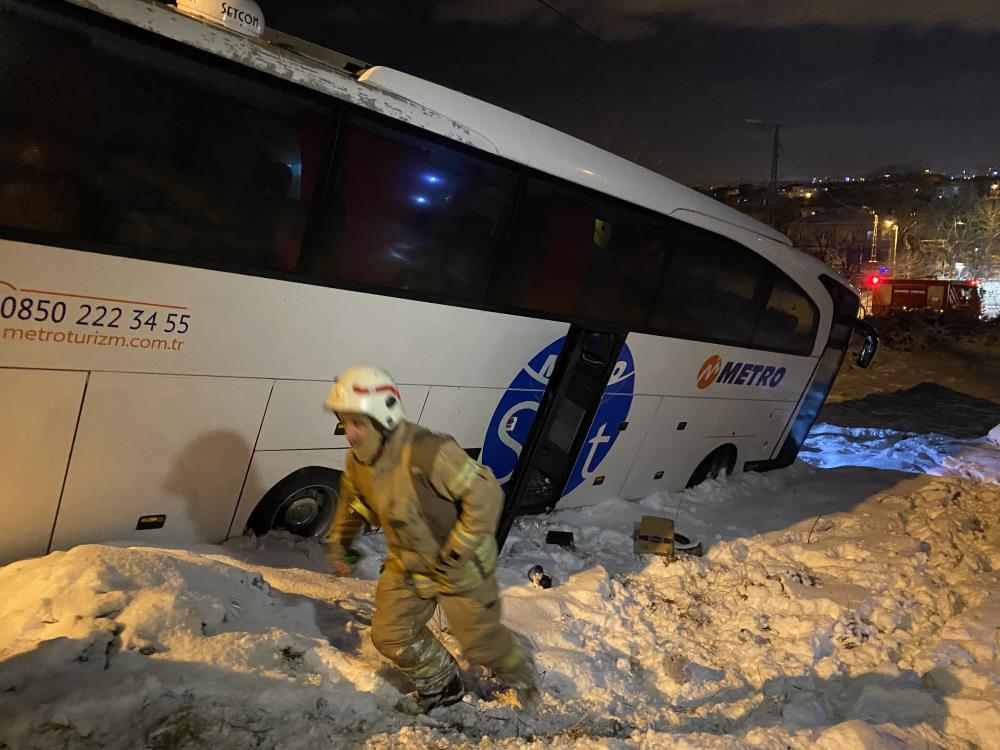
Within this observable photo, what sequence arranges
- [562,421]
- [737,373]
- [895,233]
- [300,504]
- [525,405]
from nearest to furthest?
[300,504]
[525,405]
[562,421]
[737,373]
[895,233]

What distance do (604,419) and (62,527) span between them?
15.9 feet

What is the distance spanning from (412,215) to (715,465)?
6388mm

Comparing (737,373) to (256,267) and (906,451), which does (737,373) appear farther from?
(906,451)

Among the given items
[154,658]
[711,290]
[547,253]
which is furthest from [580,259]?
[154,658]

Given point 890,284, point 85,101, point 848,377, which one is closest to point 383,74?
point 85,101

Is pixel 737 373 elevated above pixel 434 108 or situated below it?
below

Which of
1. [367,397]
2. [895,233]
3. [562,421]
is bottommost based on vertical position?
[562,421]

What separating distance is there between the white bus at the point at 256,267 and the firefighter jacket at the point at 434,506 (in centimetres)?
153

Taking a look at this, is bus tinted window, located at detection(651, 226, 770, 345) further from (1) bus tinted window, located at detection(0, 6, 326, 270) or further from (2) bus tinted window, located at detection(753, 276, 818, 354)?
(1) bus tinted window, located at detection(0, 6, 326, 270)

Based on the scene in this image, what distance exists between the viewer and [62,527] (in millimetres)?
3977

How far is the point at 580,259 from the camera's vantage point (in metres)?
6.07

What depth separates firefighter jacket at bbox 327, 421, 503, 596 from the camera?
3.15 m

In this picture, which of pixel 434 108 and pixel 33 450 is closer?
pixel 33 450

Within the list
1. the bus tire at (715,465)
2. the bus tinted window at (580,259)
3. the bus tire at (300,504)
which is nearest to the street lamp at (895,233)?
the bus tire at (715,465)
